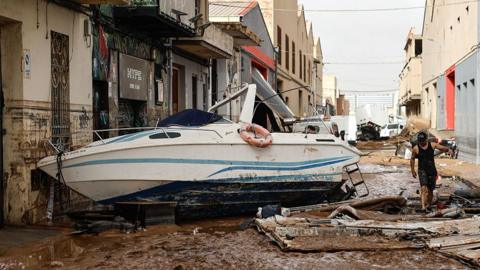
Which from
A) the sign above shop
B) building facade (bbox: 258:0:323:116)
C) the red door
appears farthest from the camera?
building facade (bbox: 258:0:323:116)

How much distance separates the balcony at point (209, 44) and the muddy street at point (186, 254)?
7583 millimetres

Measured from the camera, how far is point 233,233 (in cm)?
897

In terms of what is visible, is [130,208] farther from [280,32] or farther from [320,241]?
[280,32]

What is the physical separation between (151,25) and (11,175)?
539 centimetres

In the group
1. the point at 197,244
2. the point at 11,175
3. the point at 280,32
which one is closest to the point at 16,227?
the point at 11,175

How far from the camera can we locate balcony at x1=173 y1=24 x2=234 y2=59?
1572 cm

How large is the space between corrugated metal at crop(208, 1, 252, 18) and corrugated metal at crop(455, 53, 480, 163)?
352 inches

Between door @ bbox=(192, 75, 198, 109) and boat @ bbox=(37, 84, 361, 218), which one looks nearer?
boat @ bbox=(37, 84, 361, 218)

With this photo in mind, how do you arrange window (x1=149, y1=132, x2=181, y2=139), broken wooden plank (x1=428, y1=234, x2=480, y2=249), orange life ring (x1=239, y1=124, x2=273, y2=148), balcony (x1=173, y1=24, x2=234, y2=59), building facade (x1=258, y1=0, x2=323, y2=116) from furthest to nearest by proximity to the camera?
building facade (x1=258, y1=0, x2=323, y2=116) → balcony (x1=173, y1=24, x2=234, y2=59) → orange life ring (x1=239, y1=124, x2=273, y2=148) → window (x1=149, y1=132, x2=181, y2=139) → broken wooden plank (x1=428, y1=234, x2=480, y2=249)

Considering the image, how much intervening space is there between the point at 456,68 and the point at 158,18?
17.0 meters

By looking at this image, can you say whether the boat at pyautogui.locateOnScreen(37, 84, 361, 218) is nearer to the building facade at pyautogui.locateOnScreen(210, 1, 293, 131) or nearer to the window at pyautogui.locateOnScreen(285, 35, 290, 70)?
the building facade at pyautogui.locateOnScreen(210, 1, 293, 131)

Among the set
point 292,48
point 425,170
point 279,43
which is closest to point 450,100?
point 279,43

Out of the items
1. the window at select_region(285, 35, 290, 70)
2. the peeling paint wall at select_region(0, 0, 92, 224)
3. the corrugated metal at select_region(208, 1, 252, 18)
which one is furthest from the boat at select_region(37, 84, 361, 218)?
the window at select_region(285, 35, 290, 70)

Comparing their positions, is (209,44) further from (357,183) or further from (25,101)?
(25,101)
